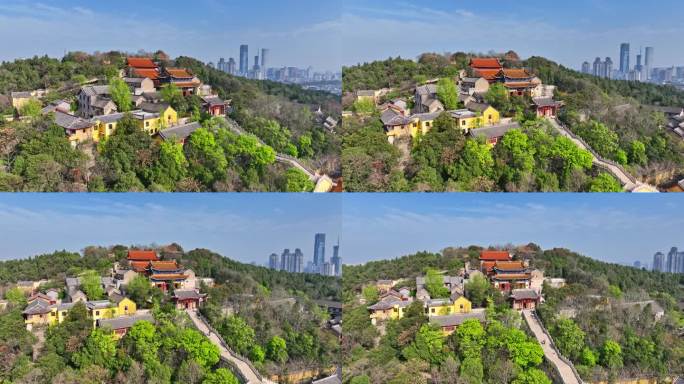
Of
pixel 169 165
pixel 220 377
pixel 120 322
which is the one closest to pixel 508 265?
pixel 220 377

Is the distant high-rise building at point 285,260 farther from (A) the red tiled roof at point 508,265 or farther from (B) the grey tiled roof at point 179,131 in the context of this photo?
(A) the red tiled roof at point 508,265

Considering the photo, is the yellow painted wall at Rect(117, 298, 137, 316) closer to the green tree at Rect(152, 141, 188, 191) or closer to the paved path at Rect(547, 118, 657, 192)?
the green tree at Rect(152, 141, 188, 191)

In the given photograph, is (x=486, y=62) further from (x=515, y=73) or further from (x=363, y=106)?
(x=363, y=106)

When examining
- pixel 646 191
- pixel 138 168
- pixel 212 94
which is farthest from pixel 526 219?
pixel 138 168

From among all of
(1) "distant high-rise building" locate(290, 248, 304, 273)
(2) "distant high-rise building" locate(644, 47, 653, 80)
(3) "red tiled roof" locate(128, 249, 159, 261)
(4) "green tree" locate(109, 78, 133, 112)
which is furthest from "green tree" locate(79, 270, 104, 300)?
(2) "distant high-rise building" locate(644, 47, 653, 80)

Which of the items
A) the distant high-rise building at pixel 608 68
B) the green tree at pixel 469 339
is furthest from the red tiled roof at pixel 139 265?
the distant high-rise building at pixel 608 68
